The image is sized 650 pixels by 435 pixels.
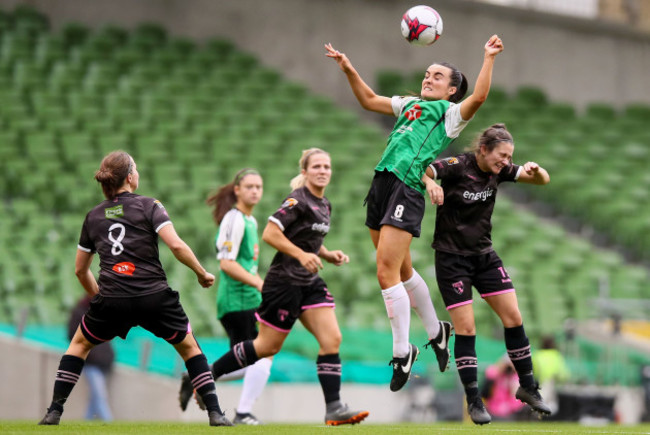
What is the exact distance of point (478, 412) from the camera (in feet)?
23.2

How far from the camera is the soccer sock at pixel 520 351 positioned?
7357mm

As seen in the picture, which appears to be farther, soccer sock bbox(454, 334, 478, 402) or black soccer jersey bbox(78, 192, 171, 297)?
soccer sock bbox(454, 334, 478, 402)

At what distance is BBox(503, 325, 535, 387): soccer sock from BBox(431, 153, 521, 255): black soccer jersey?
2.01ft

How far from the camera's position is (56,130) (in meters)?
16.9

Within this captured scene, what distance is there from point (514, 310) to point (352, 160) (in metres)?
10.4

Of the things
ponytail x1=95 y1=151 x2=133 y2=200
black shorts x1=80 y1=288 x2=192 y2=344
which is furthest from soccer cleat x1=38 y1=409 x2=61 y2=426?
ponytail x1=95 y1=151 x2=133 y2=200

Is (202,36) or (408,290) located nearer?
(408,290)

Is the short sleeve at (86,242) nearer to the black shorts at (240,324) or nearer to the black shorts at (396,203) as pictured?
the black shorts at (396,203)

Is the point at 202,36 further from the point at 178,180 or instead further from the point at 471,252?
the point at 471,252

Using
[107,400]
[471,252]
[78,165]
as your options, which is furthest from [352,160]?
[471,252]

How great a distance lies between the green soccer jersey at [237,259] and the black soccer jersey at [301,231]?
0.71 metres

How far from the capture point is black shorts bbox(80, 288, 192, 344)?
6.49 meters

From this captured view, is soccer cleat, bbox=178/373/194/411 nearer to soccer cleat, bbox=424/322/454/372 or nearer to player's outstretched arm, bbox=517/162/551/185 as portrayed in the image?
soccer cleat, bbox=424/322/454/372

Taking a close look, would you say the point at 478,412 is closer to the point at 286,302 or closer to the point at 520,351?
the point at 520,351
